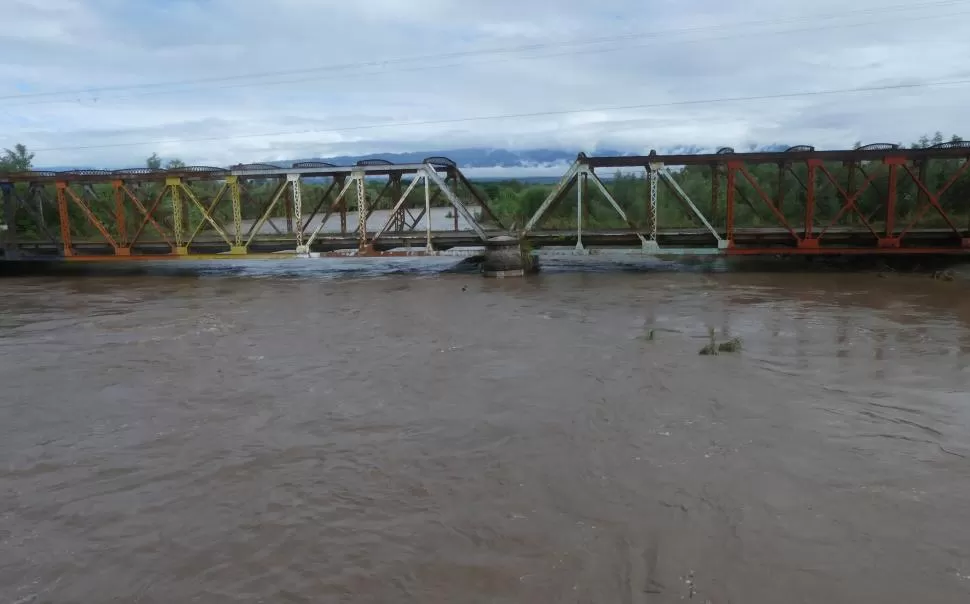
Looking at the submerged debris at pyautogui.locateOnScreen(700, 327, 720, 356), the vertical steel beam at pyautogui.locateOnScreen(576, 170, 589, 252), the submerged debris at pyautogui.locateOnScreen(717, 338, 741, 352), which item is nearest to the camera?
the submerged debris at pyautogui.locateOnScreen(700, 327, 720, 356)

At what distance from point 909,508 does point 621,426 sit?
9.20ft

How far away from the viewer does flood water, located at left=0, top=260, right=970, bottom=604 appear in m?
5.02

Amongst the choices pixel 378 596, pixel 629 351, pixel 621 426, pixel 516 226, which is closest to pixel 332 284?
pixel 516 226

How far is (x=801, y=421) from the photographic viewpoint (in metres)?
7.65

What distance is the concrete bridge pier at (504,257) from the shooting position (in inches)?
764

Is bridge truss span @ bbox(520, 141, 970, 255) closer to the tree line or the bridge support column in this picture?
the tree line

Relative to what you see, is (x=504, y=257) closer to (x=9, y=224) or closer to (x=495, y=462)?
(x=495, y=462)

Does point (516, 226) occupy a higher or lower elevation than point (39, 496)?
higher

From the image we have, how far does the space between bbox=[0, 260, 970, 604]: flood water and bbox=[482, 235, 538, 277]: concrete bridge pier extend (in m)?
6.21

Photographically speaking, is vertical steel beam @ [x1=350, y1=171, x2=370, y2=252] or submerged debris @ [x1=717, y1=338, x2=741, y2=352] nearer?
submerged debris @ [x1=717, y1=338, x2=741, y2=352]

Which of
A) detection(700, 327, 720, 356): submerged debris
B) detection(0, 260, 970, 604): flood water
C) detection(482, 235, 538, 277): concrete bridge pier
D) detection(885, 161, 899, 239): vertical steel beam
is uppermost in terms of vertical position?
detection(885, 161, 899, 239): vertical steel beam

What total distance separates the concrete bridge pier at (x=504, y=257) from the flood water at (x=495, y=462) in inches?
244

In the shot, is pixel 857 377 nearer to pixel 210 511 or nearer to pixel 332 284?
pixel 210 511

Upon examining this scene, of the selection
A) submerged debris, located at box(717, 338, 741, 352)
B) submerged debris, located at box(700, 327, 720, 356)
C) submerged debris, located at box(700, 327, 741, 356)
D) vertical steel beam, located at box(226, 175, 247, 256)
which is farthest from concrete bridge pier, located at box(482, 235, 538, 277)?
submerged debris, located at box(717, 338, 741, 352)
